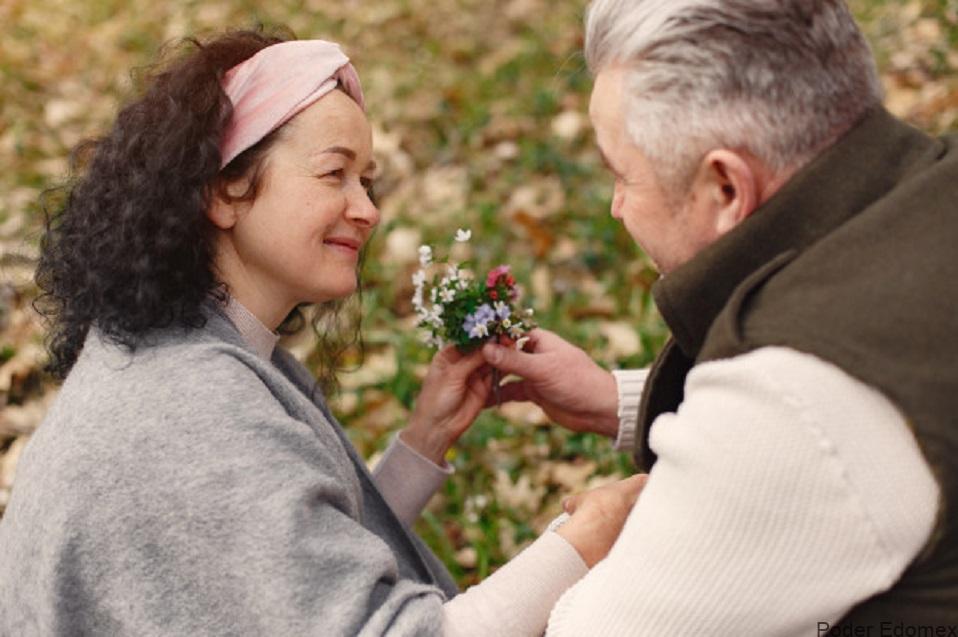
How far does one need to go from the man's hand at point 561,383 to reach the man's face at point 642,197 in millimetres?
790

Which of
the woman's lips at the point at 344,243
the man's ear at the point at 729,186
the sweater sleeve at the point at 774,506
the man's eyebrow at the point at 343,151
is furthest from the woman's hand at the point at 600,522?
the man's eyebrow at the point at 343,151

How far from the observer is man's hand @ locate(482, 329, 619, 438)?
105 inches

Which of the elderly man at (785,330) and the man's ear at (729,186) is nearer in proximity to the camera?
the elderly man at (785,330)

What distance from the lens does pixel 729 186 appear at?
1.74 m

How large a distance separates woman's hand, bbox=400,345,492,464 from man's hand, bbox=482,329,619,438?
0.08 meters

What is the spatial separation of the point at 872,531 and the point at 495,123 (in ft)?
14.7

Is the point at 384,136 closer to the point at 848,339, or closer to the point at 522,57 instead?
the point at 522,57

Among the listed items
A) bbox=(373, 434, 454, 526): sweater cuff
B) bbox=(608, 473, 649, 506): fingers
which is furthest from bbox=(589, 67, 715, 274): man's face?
bbox=(373, 434, 454, 526): sweater cuff

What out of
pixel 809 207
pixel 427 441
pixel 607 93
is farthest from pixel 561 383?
pixel 809 207

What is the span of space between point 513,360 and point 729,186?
100cm

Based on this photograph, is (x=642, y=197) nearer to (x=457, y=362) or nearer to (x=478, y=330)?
(x=478, y=330)

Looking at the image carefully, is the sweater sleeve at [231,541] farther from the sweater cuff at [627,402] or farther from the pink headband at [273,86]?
the sweater cuff at [627,402]

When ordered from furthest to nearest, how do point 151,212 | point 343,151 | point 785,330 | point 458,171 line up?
point 458,171
point 343,151
point 151,212
point 785,330

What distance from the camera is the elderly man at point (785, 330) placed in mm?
1484
